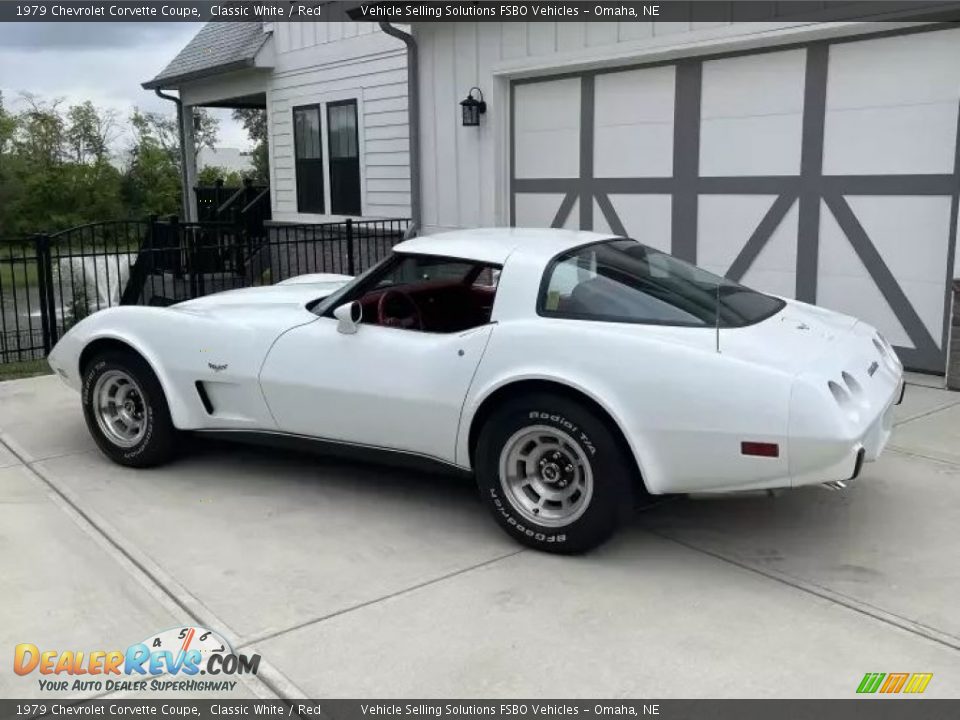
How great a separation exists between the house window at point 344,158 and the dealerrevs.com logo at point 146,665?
10639 millimetres

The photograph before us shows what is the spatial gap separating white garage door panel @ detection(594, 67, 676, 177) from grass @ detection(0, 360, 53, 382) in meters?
5.69

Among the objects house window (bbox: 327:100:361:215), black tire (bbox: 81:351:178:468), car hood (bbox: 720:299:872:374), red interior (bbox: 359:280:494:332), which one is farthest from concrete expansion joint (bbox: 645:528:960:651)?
house window (bbox: 327:100:361:215)

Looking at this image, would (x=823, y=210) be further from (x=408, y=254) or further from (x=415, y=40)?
(x=415, y=40)

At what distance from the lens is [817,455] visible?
352 cm

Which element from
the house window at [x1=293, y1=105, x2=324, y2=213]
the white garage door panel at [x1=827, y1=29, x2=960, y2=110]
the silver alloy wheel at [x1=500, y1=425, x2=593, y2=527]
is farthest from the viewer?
the house window at [x1=293, y1=105, x2=324, y2=213]

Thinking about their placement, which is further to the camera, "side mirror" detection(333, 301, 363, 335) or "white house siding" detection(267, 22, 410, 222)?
"white house siding" detection(267, 22, 410, 222)

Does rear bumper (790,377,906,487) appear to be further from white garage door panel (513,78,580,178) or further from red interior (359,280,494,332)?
white garage door panel (513,78,580,178)

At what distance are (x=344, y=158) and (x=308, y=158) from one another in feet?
3.91

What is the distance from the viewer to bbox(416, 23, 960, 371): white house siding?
7137 mm

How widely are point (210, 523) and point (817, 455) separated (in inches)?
111

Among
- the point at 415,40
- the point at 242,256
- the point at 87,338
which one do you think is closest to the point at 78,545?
the point at 87,338

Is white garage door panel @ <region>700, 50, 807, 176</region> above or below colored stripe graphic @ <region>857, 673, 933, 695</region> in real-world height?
above

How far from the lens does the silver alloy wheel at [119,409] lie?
208 inches

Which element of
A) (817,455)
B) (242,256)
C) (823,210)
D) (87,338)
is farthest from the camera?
(242,256)
